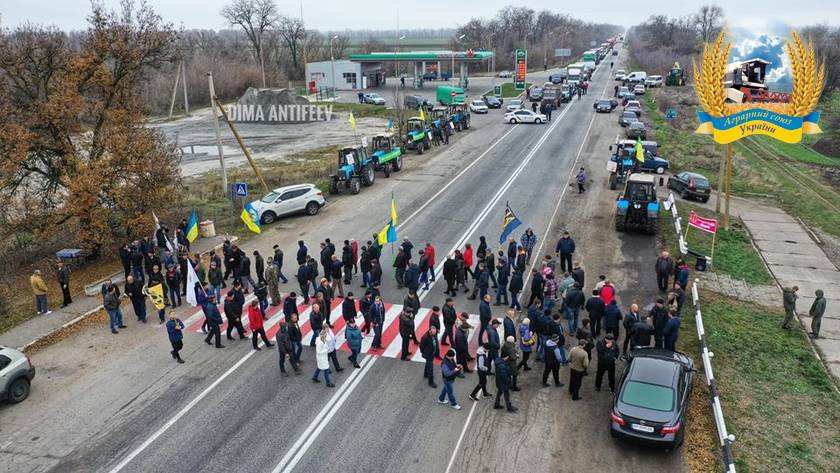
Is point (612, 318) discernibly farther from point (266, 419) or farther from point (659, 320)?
point (266, 419)

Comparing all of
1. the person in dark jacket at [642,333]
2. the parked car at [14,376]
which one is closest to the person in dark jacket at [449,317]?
the person in dark jacket at [642,333]

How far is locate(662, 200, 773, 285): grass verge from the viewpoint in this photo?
797 inches

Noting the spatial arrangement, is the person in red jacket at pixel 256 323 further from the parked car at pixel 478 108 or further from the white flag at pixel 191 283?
the parked car at pixel 478 108

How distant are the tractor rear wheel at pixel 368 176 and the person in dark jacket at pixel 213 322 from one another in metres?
17.2

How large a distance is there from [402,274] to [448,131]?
2760 cm

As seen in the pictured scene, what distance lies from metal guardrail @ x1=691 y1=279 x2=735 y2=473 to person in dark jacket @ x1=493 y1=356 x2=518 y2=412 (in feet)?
12.8

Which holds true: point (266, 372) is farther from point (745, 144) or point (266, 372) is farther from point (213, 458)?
point (745, 144)

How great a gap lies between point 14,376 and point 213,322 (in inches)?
169

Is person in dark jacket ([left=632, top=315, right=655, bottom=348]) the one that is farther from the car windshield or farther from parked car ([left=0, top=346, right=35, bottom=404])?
parked car ([left=0, top=346, right=35, bottom=404])

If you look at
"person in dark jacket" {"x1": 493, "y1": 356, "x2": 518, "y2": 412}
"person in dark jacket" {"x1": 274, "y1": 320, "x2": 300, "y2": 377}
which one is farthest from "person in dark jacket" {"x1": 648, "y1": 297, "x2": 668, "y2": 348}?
"person in dark jacket" {"x1": 274, "y1": 320, "x2": 300, "y2": 377}

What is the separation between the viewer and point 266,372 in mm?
13906

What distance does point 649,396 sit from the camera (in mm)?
11039

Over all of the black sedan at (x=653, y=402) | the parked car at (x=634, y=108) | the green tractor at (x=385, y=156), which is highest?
the parked car at (x=634, y=108)

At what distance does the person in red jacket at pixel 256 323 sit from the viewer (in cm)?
1454
